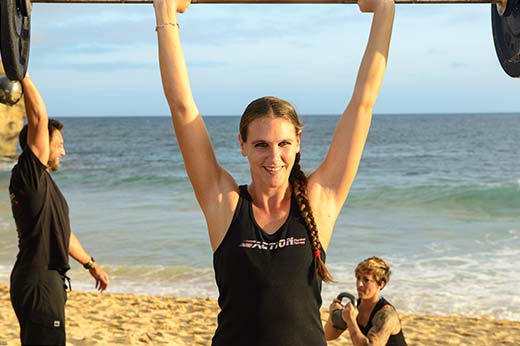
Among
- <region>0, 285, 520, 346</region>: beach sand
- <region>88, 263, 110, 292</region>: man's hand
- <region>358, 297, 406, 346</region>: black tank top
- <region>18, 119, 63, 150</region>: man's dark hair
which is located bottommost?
<region>0, 285, 520, 346</region>: beach sand

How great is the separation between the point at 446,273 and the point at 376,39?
829cm

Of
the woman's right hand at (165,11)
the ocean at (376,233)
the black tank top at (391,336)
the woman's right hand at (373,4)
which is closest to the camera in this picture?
the woman's right hand at (165,11)

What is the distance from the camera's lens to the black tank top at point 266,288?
1.61 meters

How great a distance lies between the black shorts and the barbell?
1130mm

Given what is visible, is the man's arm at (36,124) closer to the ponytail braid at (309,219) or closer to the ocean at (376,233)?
the ocean at (376,233)

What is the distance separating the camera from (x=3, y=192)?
21.0 meters

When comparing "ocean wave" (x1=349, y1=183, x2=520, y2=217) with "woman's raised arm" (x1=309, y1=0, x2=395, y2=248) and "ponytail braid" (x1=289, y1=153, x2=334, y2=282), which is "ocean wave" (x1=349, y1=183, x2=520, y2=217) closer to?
"woman's raised arm" (x1=309, y1=0, x2=395, y2=248)

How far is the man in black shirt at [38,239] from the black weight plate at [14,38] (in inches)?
28.3

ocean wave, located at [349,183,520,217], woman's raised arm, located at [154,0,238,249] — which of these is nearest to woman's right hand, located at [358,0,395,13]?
woman's raised arm, located at [154,0,238,249]

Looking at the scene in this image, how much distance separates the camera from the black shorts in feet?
10.8

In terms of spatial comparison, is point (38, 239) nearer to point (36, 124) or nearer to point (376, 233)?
point (36, 124)

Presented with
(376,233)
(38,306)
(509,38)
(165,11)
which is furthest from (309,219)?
(376,233)

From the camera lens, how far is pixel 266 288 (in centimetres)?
161

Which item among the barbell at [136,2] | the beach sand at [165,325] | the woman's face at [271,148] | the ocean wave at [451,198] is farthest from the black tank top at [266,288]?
the ocean wave at [451,198]
